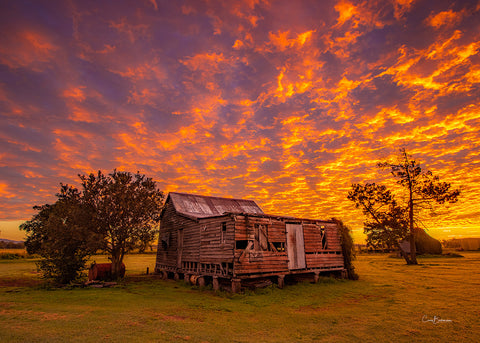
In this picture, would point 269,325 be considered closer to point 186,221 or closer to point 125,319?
point 125,319

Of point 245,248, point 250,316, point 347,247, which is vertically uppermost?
point 245,248

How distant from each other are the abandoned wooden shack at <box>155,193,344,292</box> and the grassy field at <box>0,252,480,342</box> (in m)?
1.64

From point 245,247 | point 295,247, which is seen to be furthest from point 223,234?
point 295,247

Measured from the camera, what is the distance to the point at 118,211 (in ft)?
66.5

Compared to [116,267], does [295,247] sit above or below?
above

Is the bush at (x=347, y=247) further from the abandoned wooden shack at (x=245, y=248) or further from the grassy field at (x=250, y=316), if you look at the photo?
the grassy field at (x=250, y=316)

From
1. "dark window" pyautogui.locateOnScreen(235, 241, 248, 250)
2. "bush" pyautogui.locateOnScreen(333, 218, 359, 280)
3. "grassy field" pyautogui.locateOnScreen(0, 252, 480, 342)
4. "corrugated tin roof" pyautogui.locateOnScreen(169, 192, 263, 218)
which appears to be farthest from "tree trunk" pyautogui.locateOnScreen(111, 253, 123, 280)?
"bush" pyautogui.locateOnScreen(333, 218, 359, 280)

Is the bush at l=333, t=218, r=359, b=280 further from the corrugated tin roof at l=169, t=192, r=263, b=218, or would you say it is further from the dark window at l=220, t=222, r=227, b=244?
the dark window at l=220, t=222, r=227, b=244

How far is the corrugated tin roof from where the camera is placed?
25625 millimetres

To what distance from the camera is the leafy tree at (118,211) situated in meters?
20.1

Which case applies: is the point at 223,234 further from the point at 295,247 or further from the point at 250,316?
the point at 250,316

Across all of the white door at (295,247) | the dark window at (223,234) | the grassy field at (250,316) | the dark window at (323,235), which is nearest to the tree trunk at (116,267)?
the grassy field at (250,316)

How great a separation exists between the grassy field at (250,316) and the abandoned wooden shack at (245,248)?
1645 mm

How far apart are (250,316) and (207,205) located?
18336 millimetres
